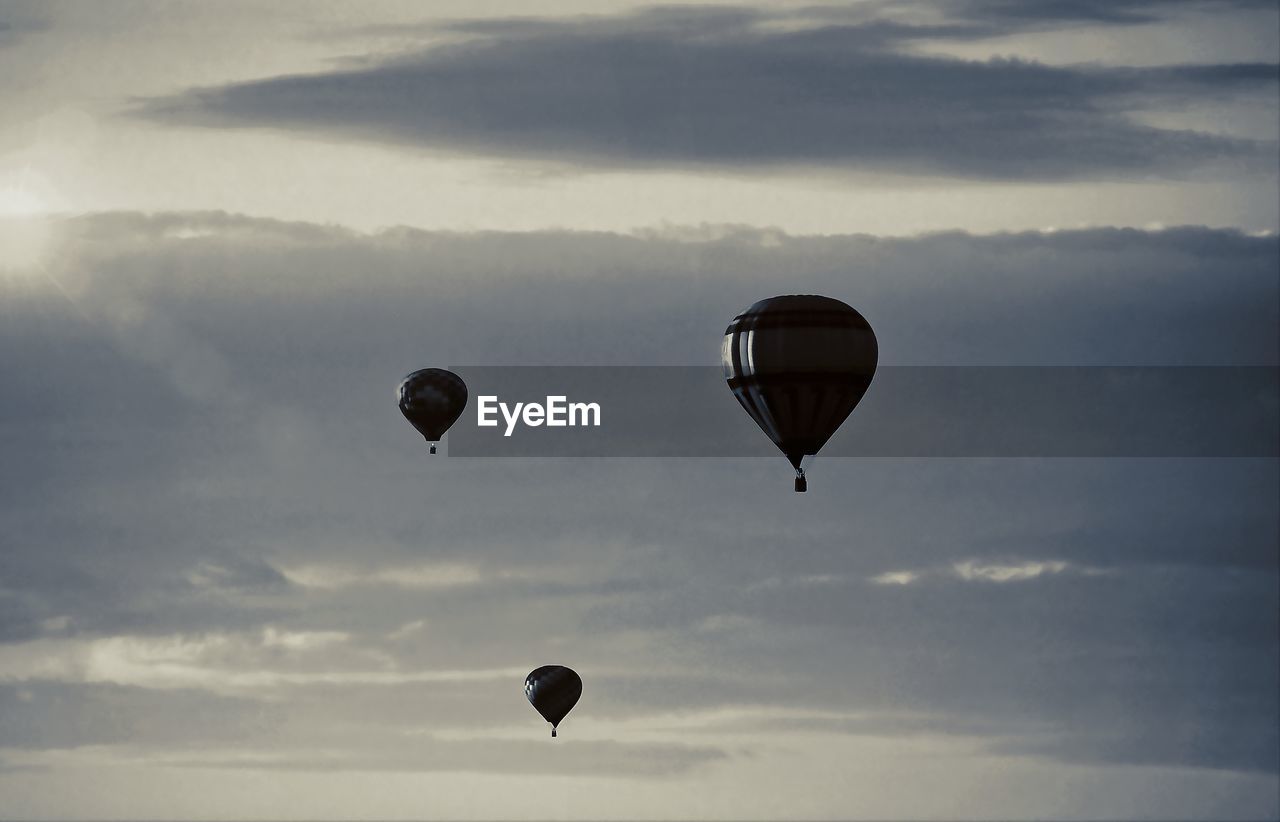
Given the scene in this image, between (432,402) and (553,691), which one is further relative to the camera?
(432,402)

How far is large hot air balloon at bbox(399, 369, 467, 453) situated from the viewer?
4830 inches

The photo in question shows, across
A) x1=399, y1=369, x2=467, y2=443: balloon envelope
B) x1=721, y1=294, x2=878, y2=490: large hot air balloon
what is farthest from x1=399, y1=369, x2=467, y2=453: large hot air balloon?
x1=721, y1=294, x2=878, y2=490: large hot air balloon

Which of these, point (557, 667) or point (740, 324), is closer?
point (740, 324)

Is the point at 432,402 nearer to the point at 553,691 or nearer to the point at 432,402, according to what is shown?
the point at 432,402

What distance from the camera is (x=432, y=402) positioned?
123m

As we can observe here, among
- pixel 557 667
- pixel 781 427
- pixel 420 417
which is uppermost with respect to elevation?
pixel 420 417

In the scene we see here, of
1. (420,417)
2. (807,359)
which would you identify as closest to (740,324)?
(807,359)

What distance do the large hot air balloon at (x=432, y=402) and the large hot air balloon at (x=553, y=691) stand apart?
11.9 m

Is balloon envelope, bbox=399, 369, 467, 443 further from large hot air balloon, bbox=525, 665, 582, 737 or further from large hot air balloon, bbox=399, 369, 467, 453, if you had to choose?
large hot air balloon, bbox=525, 665, 582, 737

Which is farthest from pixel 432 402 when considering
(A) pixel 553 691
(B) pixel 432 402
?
(A) pixel 553 691

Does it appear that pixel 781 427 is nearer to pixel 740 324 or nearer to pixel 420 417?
pixel 740 324

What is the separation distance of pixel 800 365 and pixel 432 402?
38451 mm

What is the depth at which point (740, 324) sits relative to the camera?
293ft

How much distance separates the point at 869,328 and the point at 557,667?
3757 centimetres
